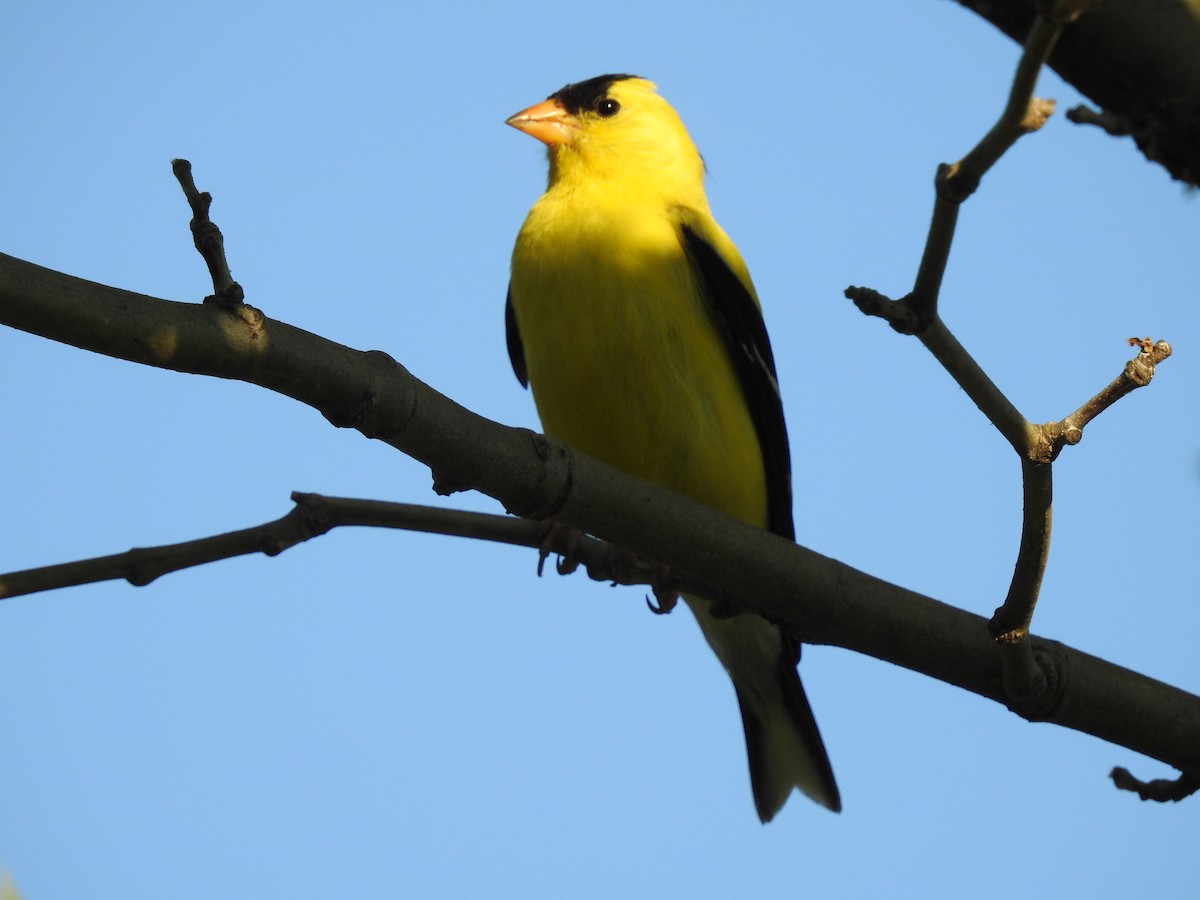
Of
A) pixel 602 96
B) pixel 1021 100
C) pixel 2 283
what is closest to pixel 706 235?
pixel 602 96

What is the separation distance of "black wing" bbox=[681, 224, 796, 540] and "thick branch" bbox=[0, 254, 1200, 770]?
1.50 m

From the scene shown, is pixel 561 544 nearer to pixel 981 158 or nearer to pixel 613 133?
pixel 981 158

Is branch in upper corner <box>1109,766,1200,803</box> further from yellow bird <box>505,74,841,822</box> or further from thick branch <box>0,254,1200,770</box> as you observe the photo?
yellow bird <box>505,74,841,822</box>

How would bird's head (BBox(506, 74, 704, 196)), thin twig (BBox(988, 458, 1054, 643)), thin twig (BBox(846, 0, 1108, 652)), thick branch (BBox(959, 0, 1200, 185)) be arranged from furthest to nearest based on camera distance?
bird's head (BBox(506, 74, 704, 196)) < thin twig (BBox(988, 458, 1054, 643)) < thin twig (BBox(846, 0, 1108, 652)) < thick branch (BBox(959, 0, 1200, 185))

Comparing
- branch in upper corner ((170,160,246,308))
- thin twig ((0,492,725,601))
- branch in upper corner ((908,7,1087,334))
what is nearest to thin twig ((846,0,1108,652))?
branch in upper corner ((908,7,1087,334))

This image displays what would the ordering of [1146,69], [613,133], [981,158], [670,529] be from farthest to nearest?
[613,133], [670,529], [981,158], [1146,69]

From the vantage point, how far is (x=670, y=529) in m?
2.83

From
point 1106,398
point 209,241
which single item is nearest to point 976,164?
point 1106,398

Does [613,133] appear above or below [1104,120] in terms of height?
above

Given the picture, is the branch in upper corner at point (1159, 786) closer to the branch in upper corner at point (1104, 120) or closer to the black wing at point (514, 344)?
the branch in upper corner at point (1104, 120)

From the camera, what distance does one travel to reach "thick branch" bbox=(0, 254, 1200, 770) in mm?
2410

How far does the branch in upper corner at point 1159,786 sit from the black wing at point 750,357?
1700mm

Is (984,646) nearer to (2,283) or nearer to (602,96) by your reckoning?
(2,283)

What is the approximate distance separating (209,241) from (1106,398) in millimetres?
1811
